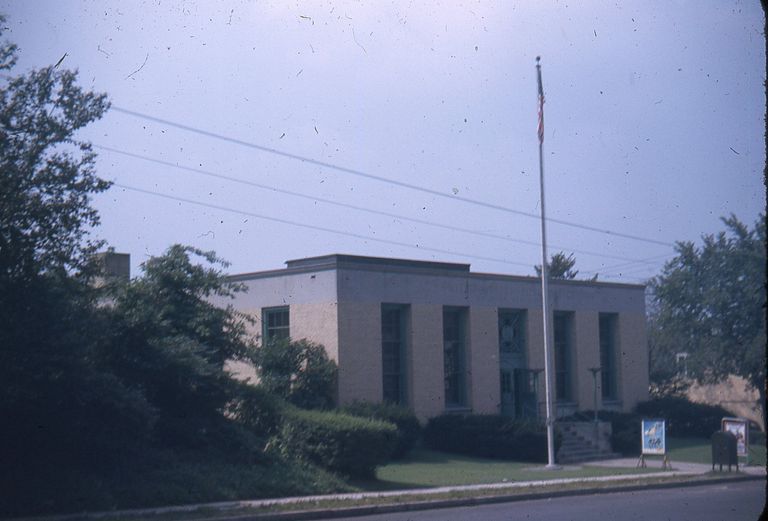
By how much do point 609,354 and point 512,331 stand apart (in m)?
7.55

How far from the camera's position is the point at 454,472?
1062 inches

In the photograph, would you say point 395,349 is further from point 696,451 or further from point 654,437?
point 696,451

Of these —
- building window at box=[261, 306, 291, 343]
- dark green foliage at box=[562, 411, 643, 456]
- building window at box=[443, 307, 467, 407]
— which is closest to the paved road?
building window at box=[443, 307, 467, 407]

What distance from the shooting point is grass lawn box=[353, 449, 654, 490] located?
23.8 m

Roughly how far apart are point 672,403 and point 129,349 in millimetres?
28672

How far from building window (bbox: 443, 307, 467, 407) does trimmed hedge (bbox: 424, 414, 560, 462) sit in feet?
8.72

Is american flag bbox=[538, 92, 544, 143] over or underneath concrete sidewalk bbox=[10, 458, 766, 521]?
over

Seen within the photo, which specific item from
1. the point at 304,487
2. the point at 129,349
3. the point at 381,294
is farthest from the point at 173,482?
the point at 381,294

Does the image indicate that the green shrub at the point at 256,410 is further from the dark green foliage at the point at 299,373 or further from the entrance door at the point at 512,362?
the entrance door at the point at 512,362

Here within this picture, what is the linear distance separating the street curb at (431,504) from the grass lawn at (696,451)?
5.41 metres

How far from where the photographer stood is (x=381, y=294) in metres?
33.8

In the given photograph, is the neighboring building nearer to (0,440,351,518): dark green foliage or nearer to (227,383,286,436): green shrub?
(227,383,286,436): green shrub

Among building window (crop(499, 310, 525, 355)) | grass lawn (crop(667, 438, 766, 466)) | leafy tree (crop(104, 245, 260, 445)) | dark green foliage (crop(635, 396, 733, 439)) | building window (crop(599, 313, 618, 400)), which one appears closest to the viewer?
leafy tree (crop(104, 245, 260, 445))

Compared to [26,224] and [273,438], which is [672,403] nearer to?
[273,438]
